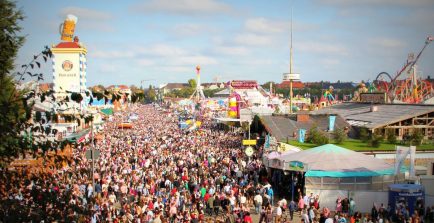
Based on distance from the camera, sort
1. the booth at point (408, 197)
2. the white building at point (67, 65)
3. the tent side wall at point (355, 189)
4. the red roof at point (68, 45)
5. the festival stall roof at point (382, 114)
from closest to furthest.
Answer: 1. the booth at point (408, 197)
2. the tent side wall at point (355, 189)
3. the festival stall roof at point (382, 114)
4. the white building at point (67, 65)
5. the red roof at point (68, 45)

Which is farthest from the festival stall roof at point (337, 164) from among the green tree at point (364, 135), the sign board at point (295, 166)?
the green tree at point (364, 135)

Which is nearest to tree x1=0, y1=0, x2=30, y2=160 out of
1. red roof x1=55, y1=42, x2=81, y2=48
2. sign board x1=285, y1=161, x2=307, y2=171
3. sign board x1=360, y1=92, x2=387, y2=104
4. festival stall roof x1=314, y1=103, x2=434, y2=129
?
sign board x1=285, y1=161, x2=307, y2=171

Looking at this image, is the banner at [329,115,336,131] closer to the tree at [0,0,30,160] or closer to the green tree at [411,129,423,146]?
the green tree at [411,129,423,146]

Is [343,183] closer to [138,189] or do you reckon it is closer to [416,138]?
[138,189]

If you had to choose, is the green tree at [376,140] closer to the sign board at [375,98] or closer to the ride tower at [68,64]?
the sign board at [375,98]

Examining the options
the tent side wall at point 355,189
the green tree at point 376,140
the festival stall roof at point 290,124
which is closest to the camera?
the tent side wall at point 355,189

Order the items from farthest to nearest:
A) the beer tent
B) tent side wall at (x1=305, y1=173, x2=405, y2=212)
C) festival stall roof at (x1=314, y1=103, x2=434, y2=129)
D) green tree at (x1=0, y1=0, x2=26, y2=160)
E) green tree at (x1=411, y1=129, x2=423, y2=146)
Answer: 1. festival stall roof at (x1=314, y1=103, x2=434, y2=129)
2. green tree at (x1=411, y1=129, x2=423, y2=146)
3. the beer tent
4. tent side wall at (x1=305, y1=173, x2=405, y2=212)
5. green tree at (x1=0, y1=0, x2=26, y2=160)

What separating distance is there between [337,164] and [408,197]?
352 centimetres

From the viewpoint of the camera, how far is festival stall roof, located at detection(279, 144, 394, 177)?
66.3 ft

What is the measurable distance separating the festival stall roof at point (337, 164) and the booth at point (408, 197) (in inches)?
84.5

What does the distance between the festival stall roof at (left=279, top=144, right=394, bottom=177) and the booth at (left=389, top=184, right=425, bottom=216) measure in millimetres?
2147

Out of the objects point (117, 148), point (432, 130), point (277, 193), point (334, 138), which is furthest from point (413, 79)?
point (277, 193)

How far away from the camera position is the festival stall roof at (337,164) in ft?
66.3

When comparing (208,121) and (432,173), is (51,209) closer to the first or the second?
(432,173)
